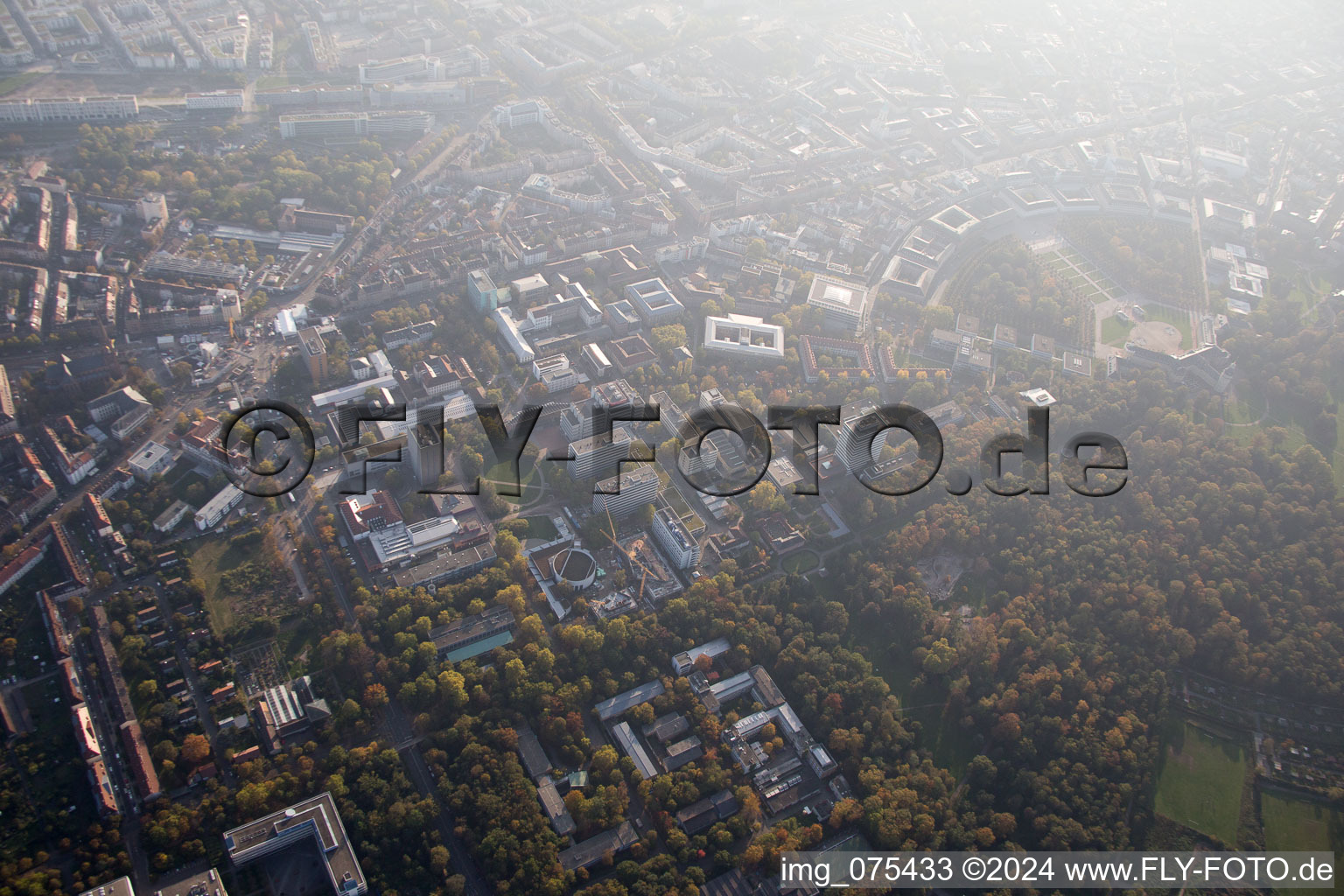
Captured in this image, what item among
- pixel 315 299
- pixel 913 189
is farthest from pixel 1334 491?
pixel 315 299

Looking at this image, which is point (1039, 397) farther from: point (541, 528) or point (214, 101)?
point (214, 101)

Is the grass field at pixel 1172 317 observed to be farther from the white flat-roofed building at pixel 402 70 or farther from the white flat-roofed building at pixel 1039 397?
the white flat-roofed building at pixel 402 70

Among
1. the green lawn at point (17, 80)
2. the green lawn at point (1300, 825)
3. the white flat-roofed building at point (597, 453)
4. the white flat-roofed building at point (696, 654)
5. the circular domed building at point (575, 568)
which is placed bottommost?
the green lawn at point (1300, 825)

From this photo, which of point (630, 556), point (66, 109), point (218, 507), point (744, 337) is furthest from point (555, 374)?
point (66, 109)

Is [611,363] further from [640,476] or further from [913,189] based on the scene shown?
[913,189]

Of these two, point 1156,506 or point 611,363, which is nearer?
point 1156,506

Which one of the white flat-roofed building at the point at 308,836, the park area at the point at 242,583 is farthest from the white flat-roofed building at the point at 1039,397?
the white flat-roofed building at the point at 308,836
